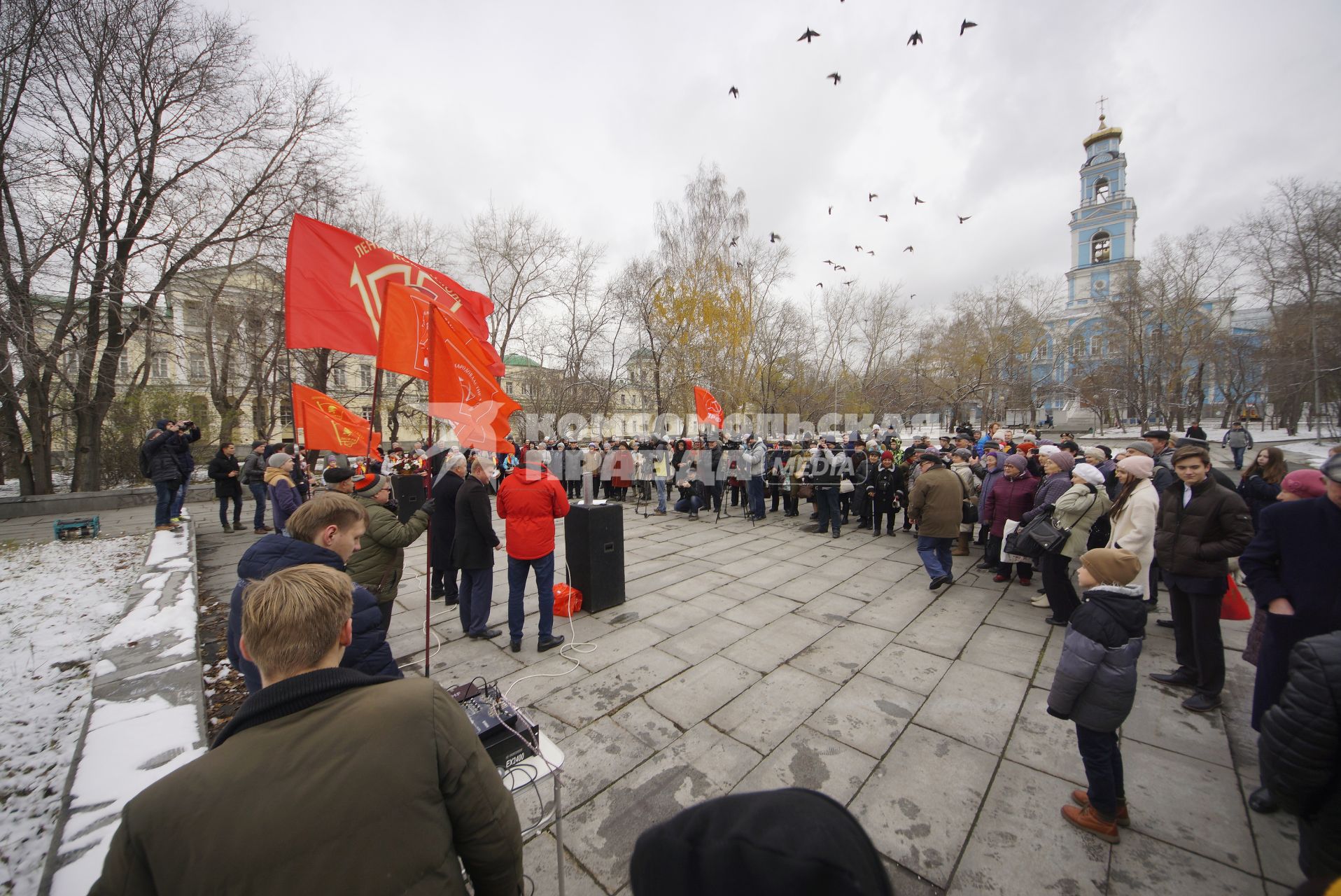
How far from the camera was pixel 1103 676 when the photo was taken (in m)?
2.42

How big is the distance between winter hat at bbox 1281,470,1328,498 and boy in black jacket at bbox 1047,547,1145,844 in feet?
7.80

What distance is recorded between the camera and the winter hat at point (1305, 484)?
3484 millimetres

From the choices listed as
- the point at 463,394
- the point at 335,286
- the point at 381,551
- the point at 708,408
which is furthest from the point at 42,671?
the point at 708,408

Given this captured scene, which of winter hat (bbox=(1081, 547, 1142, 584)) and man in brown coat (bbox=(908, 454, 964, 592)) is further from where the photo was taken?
man in brown coat (bbox=(908, 454, 964, 592))

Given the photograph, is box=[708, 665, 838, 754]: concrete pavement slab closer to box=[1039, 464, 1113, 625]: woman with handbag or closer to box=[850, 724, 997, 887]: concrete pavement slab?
box=[850, 724, 997, 887]: concrete pavement slab

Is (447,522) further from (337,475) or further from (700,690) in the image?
(700,690)

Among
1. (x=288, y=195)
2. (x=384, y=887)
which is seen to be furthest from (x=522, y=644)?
(x=288, y=195)

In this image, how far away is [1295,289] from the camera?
1777 cm

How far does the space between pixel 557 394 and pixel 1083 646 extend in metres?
26.7

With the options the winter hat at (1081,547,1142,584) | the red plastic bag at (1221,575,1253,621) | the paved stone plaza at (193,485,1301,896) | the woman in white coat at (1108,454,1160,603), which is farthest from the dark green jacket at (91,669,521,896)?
the woman in white coat at (1108,454,1160,603)

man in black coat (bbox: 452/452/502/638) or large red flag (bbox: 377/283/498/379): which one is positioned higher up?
large red flag (bbox: 377/283/498/379)

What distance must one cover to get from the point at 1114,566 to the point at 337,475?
5203mm

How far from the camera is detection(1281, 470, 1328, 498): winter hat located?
3.48 m

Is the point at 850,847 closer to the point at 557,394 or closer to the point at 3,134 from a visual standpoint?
the point at 3,134
